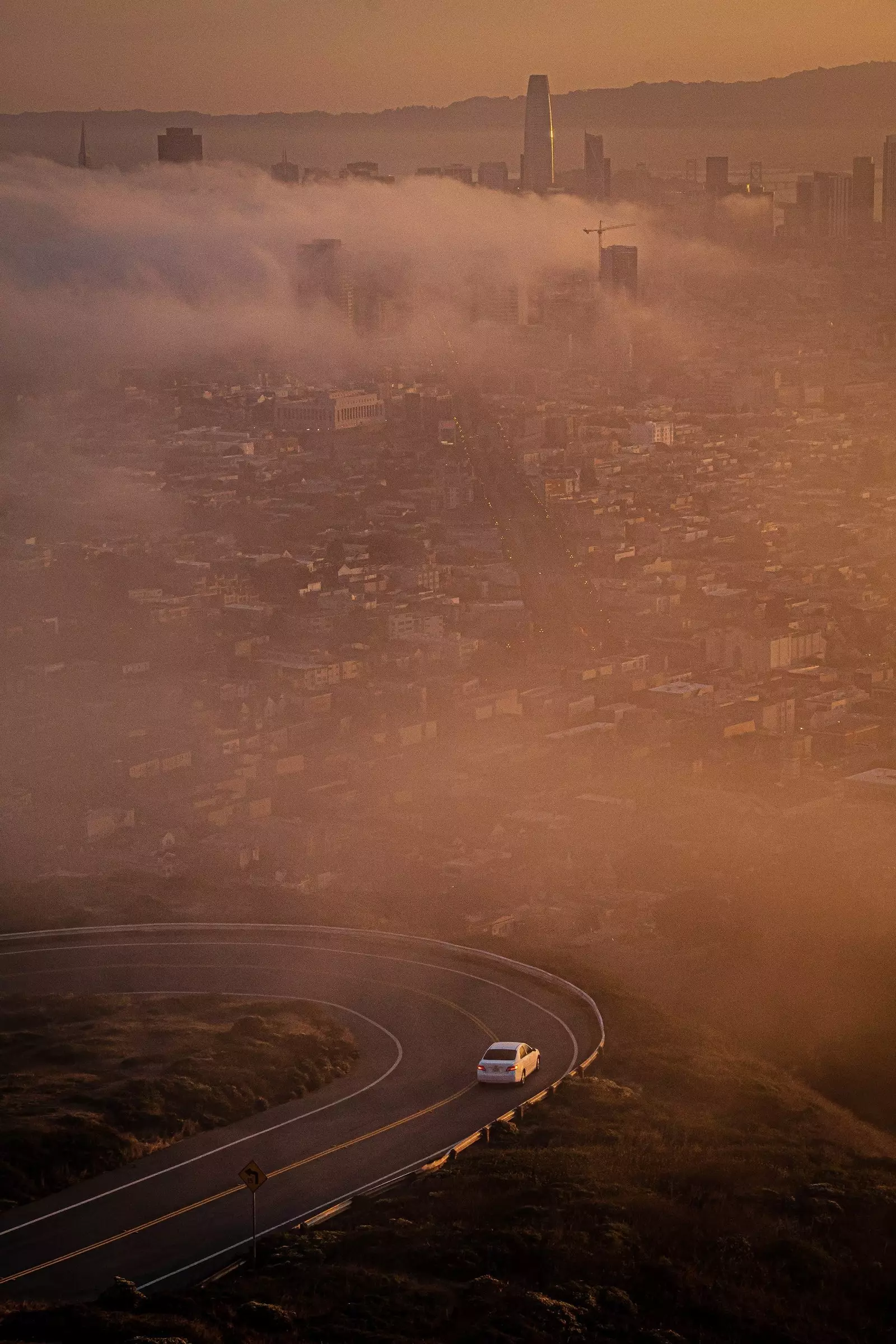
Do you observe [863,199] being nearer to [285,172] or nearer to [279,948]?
[285,172]

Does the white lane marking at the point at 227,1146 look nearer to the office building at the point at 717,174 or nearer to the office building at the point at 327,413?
the office building at the point at 327,413

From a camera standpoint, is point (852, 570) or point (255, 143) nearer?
point (852, 570)

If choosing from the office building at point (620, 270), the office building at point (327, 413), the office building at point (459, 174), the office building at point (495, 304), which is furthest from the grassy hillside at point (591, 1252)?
the office building at point (459, 174)

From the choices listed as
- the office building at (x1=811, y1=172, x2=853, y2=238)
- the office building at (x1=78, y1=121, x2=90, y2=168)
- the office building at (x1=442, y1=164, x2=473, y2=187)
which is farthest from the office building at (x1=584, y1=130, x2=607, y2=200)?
the office building at (x1=78, y1=121, x2=90, y2=168)

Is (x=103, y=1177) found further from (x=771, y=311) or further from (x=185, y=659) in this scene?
(x=771, y=311)

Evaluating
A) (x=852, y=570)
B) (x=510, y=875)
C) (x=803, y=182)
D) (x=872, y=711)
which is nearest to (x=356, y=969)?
(x=510, y=875)

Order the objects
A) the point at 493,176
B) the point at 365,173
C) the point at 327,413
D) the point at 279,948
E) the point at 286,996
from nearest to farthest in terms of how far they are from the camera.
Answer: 1. the point at 286,996
2. the point at 279,948
3. the point at 327,413
4. the point at 365,173
5. the point at 493,176

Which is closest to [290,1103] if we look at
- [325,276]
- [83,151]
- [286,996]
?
[286,996]
